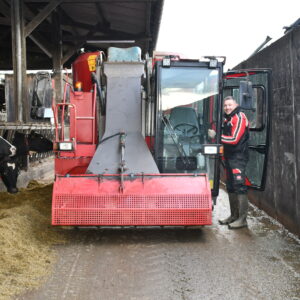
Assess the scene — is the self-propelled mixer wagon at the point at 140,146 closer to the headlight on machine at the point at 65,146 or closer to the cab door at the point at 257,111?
the headlight on machine at the point at 65,146

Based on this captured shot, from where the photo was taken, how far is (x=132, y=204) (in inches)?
213

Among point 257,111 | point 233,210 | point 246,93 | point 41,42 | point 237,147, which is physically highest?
point 41,42

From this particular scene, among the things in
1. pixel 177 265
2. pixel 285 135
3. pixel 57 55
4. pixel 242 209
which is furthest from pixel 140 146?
pixel 57 55

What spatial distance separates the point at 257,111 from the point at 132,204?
7.69 ft

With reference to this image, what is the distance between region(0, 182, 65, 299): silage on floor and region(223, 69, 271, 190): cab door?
291 centimetres

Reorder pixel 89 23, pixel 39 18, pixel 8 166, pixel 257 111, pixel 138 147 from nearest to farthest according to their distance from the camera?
pixel 138 147
pixel 257 111
pixel 8 166
pixel 39 18
pixel 89 23

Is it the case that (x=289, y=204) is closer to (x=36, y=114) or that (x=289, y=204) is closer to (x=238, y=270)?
(x=238, y=270)

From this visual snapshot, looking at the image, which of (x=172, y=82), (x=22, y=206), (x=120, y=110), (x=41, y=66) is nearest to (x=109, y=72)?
(x=120, y=110)

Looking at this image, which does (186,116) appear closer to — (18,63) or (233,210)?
(233,210)

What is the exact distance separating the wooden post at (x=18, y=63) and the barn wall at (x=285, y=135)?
5.57 meters

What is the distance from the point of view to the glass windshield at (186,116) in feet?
19.9

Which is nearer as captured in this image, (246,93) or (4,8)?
(246,93)

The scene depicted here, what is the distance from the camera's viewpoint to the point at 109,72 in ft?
21.2

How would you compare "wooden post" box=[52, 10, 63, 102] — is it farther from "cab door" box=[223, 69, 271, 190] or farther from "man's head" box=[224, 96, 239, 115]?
"man's head" box=[224, 96, 239, 115]
